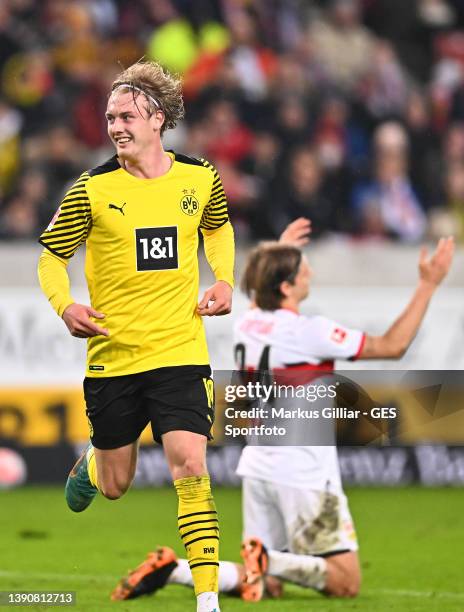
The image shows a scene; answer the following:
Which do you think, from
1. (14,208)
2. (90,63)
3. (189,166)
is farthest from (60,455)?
(189,166)

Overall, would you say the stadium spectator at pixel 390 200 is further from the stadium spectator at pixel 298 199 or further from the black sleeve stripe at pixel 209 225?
the black sleeve stripe at pixel 209 225

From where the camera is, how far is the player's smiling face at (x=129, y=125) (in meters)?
5.67

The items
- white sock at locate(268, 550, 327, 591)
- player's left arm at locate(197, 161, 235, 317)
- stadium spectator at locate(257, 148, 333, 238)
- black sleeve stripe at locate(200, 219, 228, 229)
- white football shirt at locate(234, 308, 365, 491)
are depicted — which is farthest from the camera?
stadium spectator at locate(257, 148, 333, 238)

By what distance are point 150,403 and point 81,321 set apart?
0.51m

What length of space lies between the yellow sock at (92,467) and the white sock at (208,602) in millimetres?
974

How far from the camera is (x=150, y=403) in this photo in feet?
18.8

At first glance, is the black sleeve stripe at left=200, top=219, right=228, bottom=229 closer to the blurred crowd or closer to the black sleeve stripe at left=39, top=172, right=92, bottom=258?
the black sleeve stripe at left=39, top=172, right=92, bottom=258

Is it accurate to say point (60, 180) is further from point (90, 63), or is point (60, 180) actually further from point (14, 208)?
point (90, 63)

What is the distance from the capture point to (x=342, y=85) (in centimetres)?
1488

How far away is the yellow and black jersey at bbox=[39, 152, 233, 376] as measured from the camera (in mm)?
5645

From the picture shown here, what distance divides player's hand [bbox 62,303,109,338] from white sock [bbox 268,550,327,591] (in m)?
1.75

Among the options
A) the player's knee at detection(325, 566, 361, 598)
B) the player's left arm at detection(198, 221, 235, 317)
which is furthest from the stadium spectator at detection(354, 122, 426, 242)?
the player's left arm at detection(198, 221, 235, 317)

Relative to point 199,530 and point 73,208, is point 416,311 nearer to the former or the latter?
point 199,530

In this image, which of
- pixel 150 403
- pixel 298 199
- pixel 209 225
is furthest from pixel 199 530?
pixel 298 199
